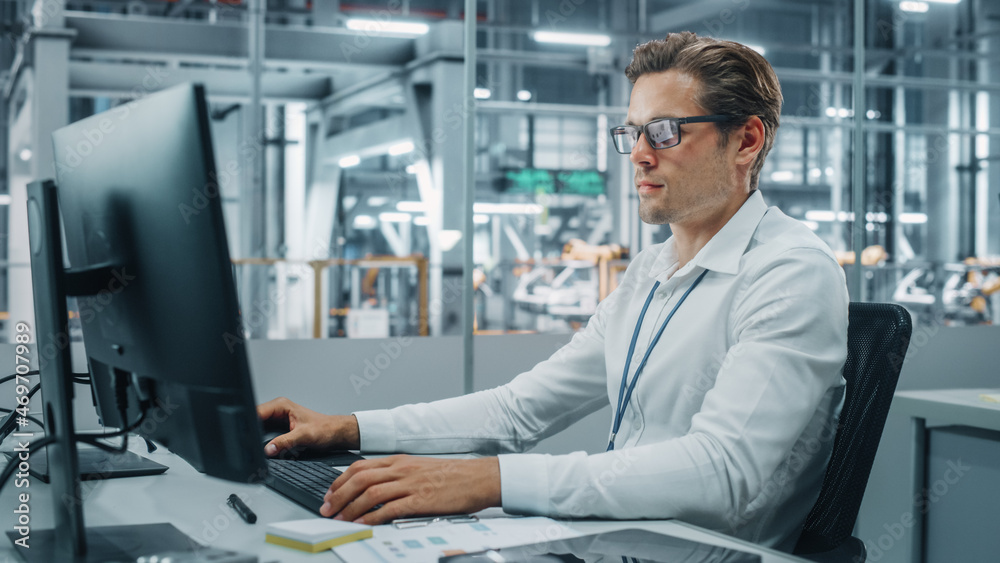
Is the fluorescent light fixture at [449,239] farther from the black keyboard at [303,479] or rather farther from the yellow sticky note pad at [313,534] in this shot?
the yellow sticky note pad at [313,534]

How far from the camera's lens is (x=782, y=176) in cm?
1425

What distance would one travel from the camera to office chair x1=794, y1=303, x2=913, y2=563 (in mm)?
1126

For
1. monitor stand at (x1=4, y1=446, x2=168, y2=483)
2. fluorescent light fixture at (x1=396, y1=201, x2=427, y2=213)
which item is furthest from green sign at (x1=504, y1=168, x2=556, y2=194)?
monitor stand at (x1=4, y1=446, x2=168, y2=483)

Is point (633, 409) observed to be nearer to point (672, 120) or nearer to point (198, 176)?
point (672, 120)

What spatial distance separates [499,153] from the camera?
503 inches

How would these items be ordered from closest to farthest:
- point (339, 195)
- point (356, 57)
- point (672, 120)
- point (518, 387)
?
point (672, 120) < point (518, 387) < point (356, 57) < point (339, 195)

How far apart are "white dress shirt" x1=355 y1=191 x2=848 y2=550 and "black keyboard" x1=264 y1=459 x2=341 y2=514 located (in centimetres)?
15

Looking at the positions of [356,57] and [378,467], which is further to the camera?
[356,57]

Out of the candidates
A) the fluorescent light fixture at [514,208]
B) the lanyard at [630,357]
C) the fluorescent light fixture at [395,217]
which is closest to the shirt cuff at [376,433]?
the lanyard at [630,357]

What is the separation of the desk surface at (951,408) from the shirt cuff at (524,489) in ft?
3.99

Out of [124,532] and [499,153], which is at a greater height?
[499,153]

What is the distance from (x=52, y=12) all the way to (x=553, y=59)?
515 centimetres

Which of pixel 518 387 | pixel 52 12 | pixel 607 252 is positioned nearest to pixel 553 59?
pixel 607 252

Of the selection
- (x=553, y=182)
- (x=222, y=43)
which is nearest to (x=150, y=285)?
(x=222, y=43)
